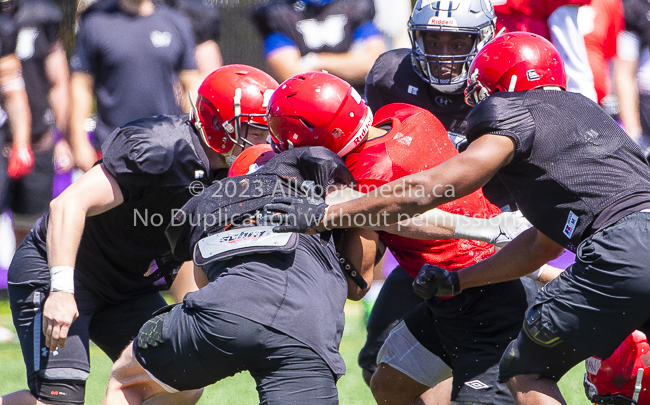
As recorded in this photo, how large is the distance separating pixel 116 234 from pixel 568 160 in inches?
75.2

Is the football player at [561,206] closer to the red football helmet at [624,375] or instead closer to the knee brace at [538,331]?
the knee brace at [538,331]

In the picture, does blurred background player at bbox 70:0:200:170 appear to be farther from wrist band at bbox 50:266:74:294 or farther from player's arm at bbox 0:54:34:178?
wrist band at bbox 50:266:74:294

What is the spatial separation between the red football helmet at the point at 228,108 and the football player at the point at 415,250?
305mm

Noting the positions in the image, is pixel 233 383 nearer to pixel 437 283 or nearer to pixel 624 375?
pixel 437 283

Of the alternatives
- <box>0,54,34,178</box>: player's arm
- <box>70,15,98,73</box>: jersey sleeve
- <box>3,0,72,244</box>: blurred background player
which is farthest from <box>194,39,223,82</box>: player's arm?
<box>0,54,34,178</box>: player's arm

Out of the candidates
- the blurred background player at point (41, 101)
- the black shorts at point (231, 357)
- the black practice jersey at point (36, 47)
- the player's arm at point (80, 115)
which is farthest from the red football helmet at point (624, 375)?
the black practice jersey at point (36, 47)

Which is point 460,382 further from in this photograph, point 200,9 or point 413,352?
point 200,9

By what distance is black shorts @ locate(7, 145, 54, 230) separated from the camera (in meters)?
6.42

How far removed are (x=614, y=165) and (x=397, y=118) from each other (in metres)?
0.87

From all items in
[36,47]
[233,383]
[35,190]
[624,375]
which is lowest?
[233,383]

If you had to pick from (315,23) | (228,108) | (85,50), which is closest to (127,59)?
(85,50)

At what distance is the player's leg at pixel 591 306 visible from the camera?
258 cm

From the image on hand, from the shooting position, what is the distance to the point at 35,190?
6449 mm

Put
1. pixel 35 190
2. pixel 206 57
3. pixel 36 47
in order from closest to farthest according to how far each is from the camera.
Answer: pixel 206 57, pixel 36 47, pixel 35 190
